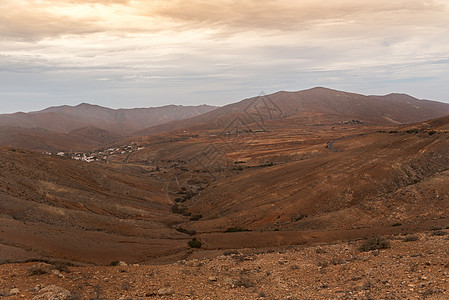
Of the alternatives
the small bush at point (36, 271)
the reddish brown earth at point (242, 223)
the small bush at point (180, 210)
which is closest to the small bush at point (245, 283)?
the reddish brown earth at point (242, 223)

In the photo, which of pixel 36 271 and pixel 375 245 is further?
pixel 375 245

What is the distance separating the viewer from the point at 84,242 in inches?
958

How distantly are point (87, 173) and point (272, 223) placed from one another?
37410 mm

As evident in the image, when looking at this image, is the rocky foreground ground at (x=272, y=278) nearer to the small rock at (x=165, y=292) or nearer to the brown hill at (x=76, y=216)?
the small rock at (x=165, y=292)

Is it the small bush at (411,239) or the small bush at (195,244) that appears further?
the small bush at (195,244)

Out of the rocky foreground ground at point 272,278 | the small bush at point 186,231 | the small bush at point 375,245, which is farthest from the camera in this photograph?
→ the small bush at point 186,231

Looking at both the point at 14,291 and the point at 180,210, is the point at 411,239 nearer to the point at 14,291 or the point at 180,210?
the point at 14,291

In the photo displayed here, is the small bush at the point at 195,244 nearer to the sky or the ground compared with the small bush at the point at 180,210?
nearer to the sky

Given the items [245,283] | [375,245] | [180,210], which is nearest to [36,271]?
[245,283]

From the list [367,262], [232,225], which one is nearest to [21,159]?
[232,225]

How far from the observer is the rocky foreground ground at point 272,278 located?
1020 cm

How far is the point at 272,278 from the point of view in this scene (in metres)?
13.1

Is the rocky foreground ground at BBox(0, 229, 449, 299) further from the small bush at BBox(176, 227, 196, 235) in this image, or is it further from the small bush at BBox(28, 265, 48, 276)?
the small bush at BBox(176, 227, 196, 235)

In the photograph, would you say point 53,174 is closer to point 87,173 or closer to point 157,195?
point 87,173
